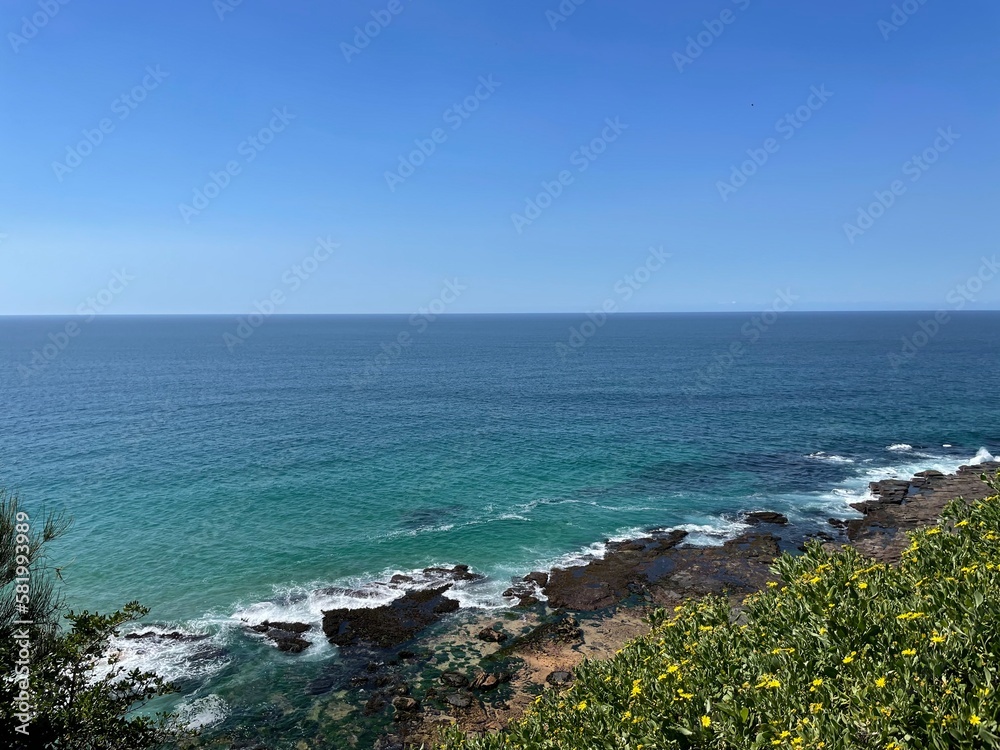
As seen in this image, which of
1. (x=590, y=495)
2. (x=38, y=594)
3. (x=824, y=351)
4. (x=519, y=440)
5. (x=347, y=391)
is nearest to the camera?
(x=38, y=594)

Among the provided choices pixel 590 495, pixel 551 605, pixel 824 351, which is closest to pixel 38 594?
pixel 551 605

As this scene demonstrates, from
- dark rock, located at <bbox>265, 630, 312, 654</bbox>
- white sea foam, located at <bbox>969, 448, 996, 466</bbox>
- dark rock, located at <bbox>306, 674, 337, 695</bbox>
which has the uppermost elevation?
white sea foam, located at <bbox>969, 448, 996, 466</bbox>

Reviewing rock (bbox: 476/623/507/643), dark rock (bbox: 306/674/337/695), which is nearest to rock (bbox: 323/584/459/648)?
dark rock (bbox: 306/674/337/695)

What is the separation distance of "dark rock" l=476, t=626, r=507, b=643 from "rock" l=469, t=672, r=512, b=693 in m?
3.15

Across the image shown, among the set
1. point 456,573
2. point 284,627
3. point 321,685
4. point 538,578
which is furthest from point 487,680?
point 284,627

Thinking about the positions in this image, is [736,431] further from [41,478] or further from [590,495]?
[41,478]

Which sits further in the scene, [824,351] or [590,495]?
[824,351]

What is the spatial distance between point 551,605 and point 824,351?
587ft

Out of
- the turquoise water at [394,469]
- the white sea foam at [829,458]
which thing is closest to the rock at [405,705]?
the turquoise water at [394,469]

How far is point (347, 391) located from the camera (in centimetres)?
11056

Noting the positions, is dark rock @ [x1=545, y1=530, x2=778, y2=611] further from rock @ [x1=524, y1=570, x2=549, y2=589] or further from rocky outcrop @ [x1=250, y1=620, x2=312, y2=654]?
rocky outcrop @ [x1=250, y1=620, x2=312, y2=654]

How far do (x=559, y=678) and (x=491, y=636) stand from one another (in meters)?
5.56

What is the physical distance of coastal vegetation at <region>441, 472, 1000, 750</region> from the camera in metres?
9.42

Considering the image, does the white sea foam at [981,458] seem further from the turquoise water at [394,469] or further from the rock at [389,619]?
the rock at [389,619]
